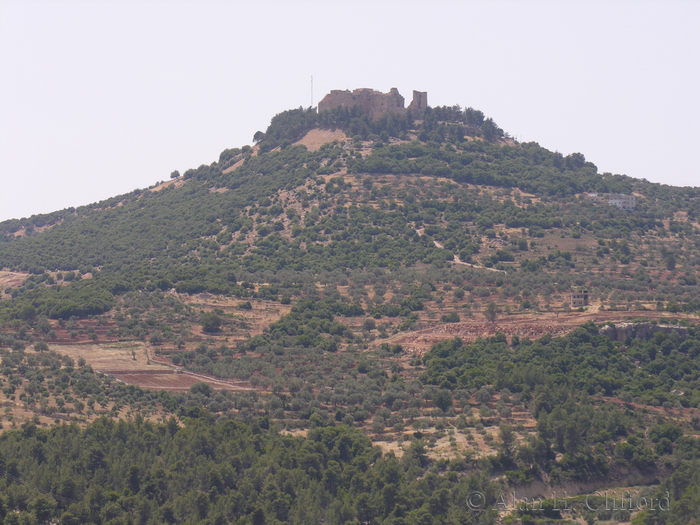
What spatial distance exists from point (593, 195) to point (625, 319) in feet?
113

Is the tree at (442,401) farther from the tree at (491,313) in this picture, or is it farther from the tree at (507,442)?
the tree at (491,313)

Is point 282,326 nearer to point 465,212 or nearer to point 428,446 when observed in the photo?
point 428,446

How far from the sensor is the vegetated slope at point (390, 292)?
4450 centimetres

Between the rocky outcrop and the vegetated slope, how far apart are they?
910 millimetres

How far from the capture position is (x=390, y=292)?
2714 inches

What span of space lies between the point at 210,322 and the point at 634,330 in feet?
87.7

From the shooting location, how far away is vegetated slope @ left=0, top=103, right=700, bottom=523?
44500 mm

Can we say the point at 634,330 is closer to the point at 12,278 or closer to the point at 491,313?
the point at 491,313

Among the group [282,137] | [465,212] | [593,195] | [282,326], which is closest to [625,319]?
[282,326]

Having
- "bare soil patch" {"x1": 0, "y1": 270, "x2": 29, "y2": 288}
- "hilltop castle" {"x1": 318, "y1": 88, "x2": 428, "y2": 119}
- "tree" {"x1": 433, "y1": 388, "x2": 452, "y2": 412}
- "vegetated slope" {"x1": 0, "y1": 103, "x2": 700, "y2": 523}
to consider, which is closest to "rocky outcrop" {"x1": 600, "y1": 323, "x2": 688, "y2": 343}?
"vegetated slope" {"x1": 0, "y1": 103, "x2": 700, "y2": 523}

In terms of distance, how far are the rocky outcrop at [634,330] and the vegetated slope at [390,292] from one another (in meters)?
0.91

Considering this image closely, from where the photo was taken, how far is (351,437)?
41.6 metres

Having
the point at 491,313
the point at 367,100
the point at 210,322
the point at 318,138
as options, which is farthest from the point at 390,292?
the point at 367,100

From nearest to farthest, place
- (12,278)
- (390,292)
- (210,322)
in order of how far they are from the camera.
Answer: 1. (210,322)
2. (390,292)
3. (12,278)
